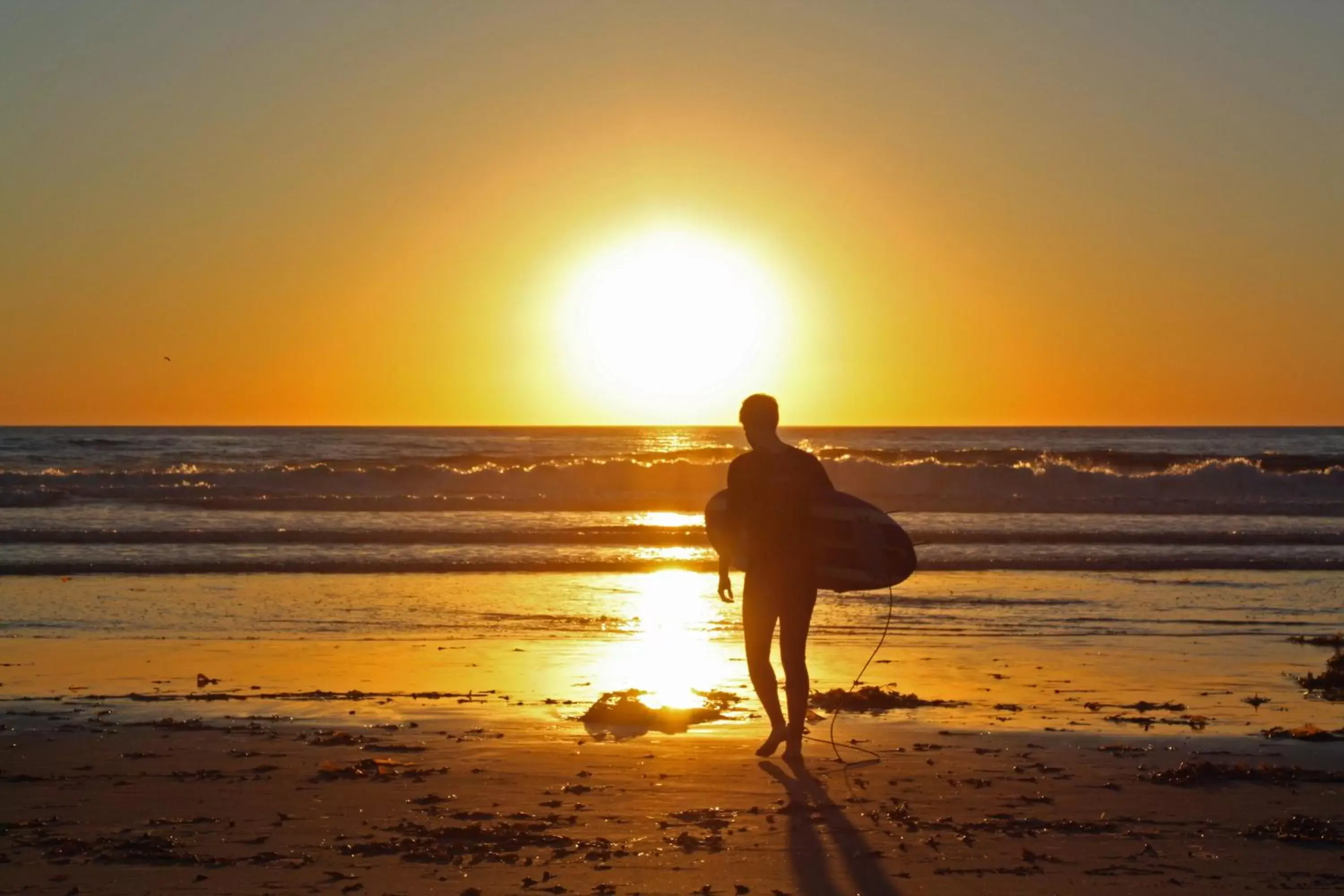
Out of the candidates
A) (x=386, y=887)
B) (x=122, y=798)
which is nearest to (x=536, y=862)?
(x=386, y=887)

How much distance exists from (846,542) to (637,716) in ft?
5.53

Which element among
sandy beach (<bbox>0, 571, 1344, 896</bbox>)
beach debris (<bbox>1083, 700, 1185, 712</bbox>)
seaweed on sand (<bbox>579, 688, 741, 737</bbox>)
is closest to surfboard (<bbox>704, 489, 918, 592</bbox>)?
sandy beach (<bbox>0, 571, 1344, 896</bbox>)

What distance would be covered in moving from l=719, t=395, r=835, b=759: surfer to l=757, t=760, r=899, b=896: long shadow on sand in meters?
0.59

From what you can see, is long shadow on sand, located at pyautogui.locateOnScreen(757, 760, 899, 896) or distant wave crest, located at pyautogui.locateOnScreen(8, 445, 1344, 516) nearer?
long shadow on sand, located at pyautogui.locateOnScreen(757, 760, 899, 896)

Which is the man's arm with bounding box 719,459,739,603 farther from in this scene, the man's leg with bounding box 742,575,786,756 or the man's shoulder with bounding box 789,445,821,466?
the man's shoulder with bounding box 789,445,821,466

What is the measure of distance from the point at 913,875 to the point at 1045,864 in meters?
0.52

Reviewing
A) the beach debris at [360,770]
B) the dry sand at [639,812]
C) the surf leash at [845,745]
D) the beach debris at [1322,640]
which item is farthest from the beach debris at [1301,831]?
the beach debris at [1322,640]

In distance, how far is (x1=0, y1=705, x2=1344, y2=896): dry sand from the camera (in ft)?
15.3

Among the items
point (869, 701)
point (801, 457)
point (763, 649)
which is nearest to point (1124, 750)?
point (869, 701)

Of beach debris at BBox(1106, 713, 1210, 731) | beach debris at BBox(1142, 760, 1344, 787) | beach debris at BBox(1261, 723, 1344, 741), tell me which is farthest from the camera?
→ beach debris at BBox(1106, 713, 1210, 731)

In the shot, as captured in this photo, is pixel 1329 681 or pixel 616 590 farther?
pixel 616 590

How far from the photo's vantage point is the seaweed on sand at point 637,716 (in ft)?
24.2

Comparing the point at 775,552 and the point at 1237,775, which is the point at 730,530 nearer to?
the point at 775,552

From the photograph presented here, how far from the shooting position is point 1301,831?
17.1 feet
